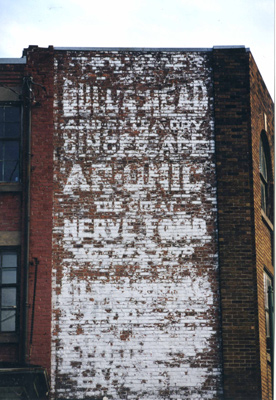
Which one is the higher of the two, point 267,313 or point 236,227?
point 236,227

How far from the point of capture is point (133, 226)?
1343cm

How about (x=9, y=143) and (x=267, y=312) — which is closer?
(x=9, y=143)

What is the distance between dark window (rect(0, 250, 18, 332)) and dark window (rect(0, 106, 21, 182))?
169 cm

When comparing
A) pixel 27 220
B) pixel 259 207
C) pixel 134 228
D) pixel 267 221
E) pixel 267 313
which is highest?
pixel 259 207

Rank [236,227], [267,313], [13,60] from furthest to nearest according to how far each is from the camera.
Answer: [267,313], [13,60], [236,227]

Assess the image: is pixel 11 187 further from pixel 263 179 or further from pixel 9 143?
pixel 263 179

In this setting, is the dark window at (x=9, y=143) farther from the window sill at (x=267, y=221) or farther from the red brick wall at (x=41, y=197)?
the window sill at (x=267, y=221)

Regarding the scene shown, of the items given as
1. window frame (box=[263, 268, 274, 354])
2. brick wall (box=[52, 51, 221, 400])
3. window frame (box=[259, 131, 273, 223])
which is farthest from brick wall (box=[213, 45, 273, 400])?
window frame (box=[259, 131, 273, 223])

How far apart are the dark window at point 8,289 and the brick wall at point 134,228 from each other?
84 centimetres

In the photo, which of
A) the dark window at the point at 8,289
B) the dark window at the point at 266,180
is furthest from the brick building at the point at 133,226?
the dark window at the point at 266,180

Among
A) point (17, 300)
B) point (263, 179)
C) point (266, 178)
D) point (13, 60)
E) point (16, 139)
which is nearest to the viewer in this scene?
point (17, 300)

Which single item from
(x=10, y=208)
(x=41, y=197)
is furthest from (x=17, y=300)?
(x=41, y=197)

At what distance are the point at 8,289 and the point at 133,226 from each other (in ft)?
9.50

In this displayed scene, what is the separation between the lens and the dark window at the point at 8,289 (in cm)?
1298
